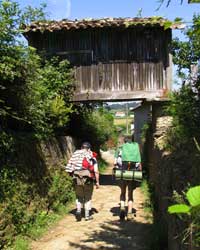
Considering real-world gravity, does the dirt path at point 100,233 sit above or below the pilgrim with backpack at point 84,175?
below

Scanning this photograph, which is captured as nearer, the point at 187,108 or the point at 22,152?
the point at 187,108

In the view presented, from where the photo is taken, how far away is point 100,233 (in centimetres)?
901

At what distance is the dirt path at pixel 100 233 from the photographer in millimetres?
8078

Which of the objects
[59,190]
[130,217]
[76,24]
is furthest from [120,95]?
[130,217]

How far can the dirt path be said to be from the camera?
8.08 meters

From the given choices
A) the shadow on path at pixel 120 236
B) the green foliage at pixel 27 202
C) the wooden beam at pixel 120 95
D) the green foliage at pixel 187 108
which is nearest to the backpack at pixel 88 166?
the green foliage at pixel 27 202

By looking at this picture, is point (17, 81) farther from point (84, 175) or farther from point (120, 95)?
point (120, 95)

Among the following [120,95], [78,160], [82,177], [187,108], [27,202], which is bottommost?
[27,202]

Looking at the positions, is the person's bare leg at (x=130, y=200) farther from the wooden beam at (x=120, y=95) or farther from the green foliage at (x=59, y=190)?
the wooden beam at (x=120, y=95)

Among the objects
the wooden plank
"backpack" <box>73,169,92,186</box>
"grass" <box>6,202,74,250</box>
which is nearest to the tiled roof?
the wooden plank

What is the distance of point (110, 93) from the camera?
1616 centimetres

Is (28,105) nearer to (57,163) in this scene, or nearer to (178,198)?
(57,163)

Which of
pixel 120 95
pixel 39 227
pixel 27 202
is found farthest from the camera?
pixel 120 95

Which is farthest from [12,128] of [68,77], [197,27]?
[197,27]
